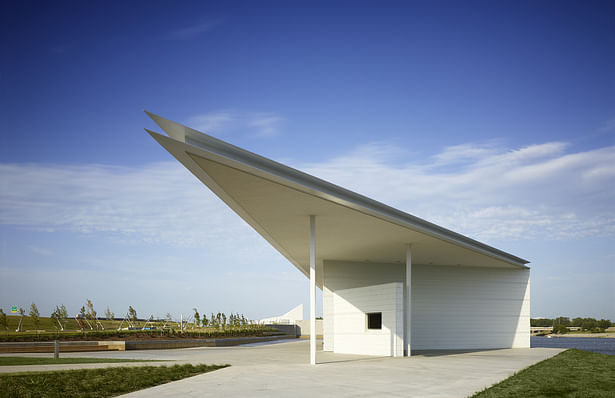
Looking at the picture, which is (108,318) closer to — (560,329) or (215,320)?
(215,320)

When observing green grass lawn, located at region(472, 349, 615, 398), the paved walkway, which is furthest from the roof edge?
green grass lawn, located at region(472, 349, 615, 398)

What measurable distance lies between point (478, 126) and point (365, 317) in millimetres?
10158

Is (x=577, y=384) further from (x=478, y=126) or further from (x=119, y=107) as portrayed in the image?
(x=119, y=107)

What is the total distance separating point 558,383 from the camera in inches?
353

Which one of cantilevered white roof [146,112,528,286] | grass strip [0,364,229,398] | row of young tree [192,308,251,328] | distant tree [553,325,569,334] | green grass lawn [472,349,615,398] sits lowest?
distant tree [553,325,569,334]

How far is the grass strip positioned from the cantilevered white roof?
15.1ft

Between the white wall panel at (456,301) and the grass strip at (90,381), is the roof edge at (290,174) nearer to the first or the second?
the grass strip at (90,381)

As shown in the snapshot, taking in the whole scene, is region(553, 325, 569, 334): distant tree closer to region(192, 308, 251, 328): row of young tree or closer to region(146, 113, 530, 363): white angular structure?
region(146, 113, 530, 363): white angular structure

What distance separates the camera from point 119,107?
2008 cm

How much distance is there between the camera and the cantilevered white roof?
1054 cm

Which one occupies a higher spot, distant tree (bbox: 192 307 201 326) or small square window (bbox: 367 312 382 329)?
small square window (bbox: 367 312 382 329)

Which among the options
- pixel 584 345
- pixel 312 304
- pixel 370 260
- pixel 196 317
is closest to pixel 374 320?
pixel 370 260

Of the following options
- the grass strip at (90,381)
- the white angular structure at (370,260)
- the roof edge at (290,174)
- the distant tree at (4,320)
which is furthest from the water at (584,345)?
the distant tree at (4,320)

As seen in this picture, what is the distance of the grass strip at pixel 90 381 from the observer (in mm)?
8898
